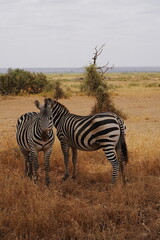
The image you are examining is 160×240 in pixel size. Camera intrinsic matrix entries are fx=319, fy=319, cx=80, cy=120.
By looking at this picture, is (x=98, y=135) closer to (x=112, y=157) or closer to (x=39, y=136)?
(x=112, y=157)

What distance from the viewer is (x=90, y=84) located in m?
18.2

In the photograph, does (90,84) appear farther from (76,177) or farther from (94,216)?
(94,216)

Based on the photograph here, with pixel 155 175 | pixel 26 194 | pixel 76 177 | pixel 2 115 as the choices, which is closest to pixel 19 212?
pixel 26 194

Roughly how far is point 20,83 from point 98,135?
2435 centimetres

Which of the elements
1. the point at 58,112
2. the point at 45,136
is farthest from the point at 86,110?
the point at 45,136

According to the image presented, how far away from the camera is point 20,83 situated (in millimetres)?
29438

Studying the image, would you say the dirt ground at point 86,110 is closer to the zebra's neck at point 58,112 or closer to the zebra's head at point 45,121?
the zebra's neck at point 58,112

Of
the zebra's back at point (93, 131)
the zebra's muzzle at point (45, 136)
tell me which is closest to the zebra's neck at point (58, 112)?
the zebra's back at point (93, 131)

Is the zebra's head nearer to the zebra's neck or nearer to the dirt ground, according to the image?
the zebra's neck

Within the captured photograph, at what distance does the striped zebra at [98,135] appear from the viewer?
6.02 m

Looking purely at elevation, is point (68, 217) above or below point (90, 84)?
below

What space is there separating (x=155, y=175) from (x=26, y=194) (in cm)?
311

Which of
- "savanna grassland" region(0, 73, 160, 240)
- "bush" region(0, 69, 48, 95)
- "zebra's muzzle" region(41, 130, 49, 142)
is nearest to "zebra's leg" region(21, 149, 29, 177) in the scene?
"savanna grassland" region(0, 73, 160, 240)

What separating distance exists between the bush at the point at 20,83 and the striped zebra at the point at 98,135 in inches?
880
